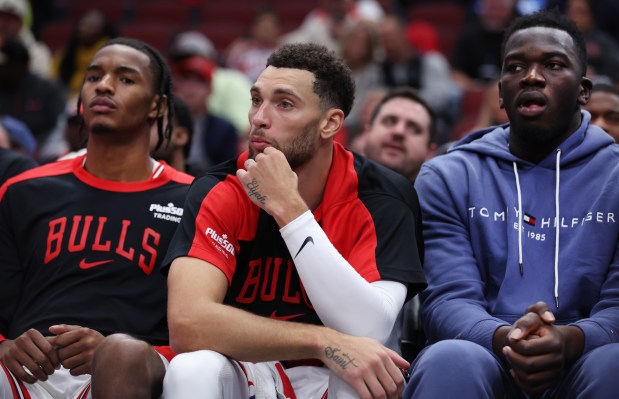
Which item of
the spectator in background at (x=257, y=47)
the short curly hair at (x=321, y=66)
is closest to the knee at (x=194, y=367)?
the short curly hair at (x=321, y=66)

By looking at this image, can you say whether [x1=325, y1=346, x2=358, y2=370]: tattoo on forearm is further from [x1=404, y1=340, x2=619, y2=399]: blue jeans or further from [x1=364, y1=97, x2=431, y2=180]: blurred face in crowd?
[x1=364, y1=97, x2=431, y2=180]: blurred face in crowd

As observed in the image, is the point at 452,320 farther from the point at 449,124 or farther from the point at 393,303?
the point at 449,124

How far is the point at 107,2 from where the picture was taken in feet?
37.3

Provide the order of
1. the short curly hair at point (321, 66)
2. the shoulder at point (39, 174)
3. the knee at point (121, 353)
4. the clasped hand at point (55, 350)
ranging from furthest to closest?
1. the shoulder at point (39, 174)
2. the short curly hair at point (321, 66)
3. the clasped hand at point (55, 350)
4. the knee at point (121, 353)

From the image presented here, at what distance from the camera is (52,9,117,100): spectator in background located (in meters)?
9.12

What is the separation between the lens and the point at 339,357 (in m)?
2.96

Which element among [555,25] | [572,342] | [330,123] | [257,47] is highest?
[257,47]

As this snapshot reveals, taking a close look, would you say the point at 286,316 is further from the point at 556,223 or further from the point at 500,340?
the point at 556,223

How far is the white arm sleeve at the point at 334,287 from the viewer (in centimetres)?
299

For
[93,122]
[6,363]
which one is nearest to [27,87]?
[93,122]

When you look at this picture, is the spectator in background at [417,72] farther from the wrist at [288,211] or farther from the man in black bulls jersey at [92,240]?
the wrist at [288,211]

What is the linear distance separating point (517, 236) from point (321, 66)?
0.92 metres

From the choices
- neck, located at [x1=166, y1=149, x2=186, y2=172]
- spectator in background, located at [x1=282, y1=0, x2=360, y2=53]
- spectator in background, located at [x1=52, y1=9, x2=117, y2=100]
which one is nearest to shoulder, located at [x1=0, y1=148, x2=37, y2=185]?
neck, located at [x1=166, y1=149, x2=186, y2=172]

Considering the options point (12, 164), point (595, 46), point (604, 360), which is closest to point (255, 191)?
point (604, 360)
